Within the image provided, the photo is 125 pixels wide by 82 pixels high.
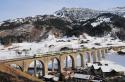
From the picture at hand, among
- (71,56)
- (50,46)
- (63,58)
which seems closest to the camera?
(63,58)

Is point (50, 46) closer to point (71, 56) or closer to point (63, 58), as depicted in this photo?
point (71, 56)

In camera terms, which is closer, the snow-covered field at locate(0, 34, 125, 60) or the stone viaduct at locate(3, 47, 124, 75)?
the stone viaduct at locate(3, 47, 124, 75)

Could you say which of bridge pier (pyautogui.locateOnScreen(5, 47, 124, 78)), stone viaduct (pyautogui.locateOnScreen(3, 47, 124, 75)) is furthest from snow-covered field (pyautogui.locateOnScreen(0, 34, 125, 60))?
bridge pier (pyautogui.locateOnScreen(5, 47, 124, 78))

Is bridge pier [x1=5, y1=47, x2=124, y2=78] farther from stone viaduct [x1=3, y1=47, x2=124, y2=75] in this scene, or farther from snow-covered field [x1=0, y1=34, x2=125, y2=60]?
snow-covered field [x1=0, y1=34, x2=125, y2=60]

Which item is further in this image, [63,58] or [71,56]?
[71,56]

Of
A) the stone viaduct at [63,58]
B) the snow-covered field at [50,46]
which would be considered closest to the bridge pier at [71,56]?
the stone viaduct at [63,58]

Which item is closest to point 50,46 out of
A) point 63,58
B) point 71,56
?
point 71,56

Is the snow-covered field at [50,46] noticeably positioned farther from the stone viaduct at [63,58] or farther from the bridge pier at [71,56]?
the bridge pier at [71,56]

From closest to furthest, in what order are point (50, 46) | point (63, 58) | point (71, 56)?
point (63, 58) < point (71, 56) < point (50, 46)
